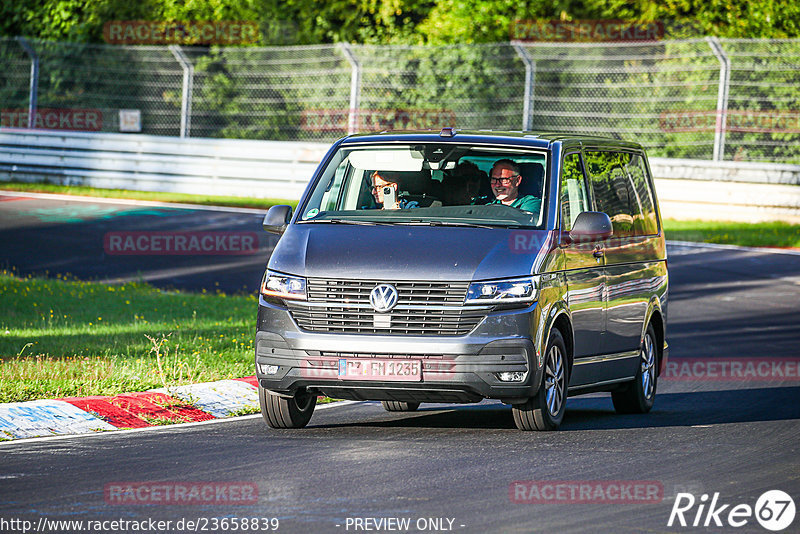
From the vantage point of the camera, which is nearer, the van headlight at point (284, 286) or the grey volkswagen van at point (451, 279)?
the grey volkswagen van at point (451, 279)

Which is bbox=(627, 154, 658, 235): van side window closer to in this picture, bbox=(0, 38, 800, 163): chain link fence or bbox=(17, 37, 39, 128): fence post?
bbox=(0, 38, 800, 163): chain link fence

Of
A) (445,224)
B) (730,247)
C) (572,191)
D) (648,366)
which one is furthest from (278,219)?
(730,247)

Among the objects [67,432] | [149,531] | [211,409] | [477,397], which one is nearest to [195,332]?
[211,409]

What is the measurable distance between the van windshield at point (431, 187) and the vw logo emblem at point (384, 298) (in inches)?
29.4

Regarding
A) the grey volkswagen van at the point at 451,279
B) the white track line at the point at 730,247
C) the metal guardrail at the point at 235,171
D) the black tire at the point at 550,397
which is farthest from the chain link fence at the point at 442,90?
the black tire at the point at 550,397

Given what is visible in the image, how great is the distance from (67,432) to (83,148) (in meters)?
21.7

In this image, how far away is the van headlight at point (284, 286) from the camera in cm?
905

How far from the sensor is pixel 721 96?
86.6 feet

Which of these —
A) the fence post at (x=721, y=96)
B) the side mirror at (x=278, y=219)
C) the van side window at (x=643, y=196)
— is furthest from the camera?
the fence post at (x=721, y=96)

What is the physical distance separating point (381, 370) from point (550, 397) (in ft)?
4.15

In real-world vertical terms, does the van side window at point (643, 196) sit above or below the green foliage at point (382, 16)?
below

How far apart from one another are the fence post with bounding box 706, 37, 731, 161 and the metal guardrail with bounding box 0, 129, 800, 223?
749 millimetres

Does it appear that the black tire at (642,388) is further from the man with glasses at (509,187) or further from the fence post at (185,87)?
the fence post at (185,87)

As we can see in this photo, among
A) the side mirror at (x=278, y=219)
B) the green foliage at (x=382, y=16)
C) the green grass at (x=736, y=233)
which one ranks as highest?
the green foliage at (x=382, y=16)
